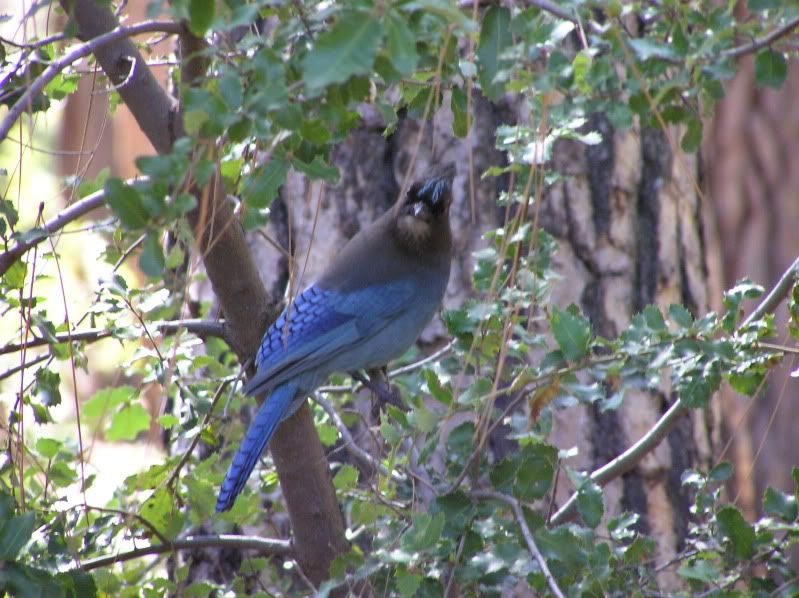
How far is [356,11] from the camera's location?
1.09m

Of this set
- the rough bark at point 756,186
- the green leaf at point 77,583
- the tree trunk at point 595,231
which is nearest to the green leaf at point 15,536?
the green leaf at point 77,583

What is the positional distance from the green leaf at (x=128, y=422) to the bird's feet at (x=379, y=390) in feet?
1.94

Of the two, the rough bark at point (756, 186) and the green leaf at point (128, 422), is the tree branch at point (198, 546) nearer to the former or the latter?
the green leaf at point (128, 422)

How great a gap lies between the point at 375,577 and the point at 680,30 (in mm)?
1025

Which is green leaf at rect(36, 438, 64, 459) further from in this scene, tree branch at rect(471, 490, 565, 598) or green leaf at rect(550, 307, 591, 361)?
green leaf at rect(550, 307, 591, 361)

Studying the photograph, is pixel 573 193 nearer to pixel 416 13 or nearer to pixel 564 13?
pixel 564 13

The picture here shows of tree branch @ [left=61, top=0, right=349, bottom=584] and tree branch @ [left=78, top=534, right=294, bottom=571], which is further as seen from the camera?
tree branch @ [left=78, top=534, right=294, bottom=571]

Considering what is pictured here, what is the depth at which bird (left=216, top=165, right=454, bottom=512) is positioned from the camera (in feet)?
9.13

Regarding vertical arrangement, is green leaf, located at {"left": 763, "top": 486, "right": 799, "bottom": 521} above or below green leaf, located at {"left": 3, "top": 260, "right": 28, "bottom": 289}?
below

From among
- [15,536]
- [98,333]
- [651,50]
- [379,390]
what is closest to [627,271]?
[379,390]

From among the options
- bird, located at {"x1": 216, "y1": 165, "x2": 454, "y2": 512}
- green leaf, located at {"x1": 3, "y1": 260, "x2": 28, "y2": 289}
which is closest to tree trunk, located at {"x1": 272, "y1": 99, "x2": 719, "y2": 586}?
bird, located at {"x1": 216, "y1": 165, "x2": 454, "y2": 512}

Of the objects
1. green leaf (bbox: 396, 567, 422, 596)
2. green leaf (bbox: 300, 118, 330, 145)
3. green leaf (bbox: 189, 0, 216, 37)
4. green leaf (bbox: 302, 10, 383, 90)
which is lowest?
green leaf (bbox: 396, 567, 422, 596)

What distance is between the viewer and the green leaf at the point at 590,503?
5.59 ft

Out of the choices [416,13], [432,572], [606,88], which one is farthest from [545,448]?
[416,13]
